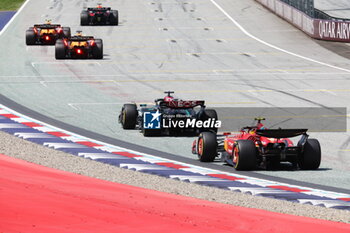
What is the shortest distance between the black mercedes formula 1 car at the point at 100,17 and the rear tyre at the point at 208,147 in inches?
1419

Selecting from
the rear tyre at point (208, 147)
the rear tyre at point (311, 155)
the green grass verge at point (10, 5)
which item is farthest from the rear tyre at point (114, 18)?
the rear tyre at point (311, 155)

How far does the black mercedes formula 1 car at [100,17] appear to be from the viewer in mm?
55656

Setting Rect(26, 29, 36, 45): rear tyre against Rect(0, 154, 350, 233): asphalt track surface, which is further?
Rect(26, 29, 36, 45): rear tyre

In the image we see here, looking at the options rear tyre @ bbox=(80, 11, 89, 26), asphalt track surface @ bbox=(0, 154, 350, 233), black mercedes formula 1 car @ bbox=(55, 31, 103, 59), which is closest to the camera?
asphalt track surface @ bbox=(0, 154, 350, 233)

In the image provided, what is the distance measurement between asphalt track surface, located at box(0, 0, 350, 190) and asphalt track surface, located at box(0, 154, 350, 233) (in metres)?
4.71

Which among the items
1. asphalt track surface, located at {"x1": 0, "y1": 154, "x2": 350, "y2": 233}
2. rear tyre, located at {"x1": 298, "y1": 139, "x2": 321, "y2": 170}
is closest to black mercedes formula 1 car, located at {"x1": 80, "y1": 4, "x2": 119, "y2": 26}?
rear tyre, located at {"x1": 298, "y1": 139, "x2": 321, "y2": 170}

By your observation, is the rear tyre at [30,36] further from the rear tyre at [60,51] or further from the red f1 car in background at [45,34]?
the rear tyre at [60,51]

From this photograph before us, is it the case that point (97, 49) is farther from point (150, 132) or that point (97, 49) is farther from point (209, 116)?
point (209, 116)

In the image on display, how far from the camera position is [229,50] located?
47.1 m

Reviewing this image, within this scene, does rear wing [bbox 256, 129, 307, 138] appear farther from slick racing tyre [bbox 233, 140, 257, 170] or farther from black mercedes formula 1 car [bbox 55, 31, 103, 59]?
black mercedes formula 1 car [bbox 55, 31, 103, 59]

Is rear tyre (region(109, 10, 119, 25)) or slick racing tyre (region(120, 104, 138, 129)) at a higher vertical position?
rear tyre (region(109, 10, 119, 25))

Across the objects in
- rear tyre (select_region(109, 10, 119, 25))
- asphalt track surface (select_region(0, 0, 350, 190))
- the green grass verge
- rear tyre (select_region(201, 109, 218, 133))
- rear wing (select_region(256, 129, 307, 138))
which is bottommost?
asphalt track surface (select_region(0, 0, 350, 190))

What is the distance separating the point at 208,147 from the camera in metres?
20.4

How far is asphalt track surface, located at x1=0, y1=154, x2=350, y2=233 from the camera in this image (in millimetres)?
11812
